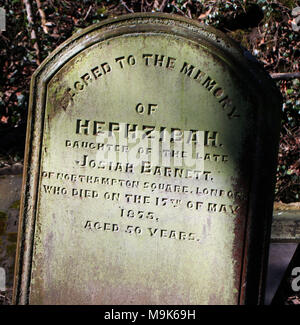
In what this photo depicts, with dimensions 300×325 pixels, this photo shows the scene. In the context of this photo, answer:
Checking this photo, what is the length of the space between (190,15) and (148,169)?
2773 millimetres

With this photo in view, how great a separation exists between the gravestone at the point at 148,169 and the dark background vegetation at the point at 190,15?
6.46 feet

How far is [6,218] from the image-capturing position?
318 cm

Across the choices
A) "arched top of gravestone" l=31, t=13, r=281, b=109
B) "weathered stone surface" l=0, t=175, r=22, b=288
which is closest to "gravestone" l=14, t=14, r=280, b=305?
"arched top of gravestone" l=31, t=13, r=281, b=109

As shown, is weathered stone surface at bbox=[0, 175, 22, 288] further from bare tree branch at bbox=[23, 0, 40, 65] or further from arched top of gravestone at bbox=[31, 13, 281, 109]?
bare tree branch at bbox=[23, 0, 40, 65]

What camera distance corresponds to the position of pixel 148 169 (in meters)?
2.36

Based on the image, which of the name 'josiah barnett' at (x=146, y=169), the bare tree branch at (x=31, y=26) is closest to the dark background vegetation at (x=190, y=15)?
the bare tree branch at (x=31, y=26)

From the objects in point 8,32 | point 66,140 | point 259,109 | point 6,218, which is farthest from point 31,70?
point 259,109

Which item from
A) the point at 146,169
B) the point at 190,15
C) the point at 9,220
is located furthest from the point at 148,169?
the point at 190,15

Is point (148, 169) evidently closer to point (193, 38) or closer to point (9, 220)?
point (193, 38)

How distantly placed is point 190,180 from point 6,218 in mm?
1511

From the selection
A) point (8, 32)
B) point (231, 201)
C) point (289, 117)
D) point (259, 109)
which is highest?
point (8, 32)

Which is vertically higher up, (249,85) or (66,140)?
(249,85)
